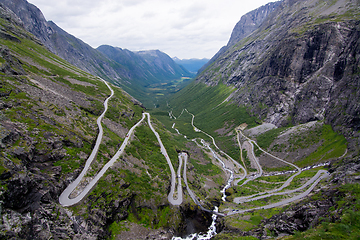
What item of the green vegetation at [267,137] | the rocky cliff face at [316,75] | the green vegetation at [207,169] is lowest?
the green vegetation at [207,169]

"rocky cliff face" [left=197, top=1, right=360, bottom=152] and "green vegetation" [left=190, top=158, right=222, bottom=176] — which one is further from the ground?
"rocky cliff face" [left=197, top=1, right=360, bottom=152]

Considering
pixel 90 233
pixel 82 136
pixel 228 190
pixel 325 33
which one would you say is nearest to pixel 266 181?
pixel 228 190

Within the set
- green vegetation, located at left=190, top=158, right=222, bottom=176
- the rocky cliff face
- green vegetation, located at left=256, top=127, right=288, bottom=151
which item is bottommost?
green vegetation, located at left=190, top=158, right=222, bottom=176

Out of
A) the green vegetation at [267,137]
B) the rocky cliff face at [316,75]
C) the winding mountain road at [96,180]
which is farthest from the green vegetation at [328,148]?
the winding mountain road at [96,180]

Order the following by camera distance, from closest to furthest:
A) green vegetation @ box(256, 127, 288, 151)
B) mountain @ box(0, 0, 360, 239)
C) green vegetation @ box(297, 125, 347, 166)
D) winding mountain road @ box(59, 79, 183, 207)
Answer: mountain @ box(0, 0, 360, 239), winding mountain road @ box(59, 79, 183, 207), green vegetation @ box(297, 125, 347, 166), green vegetation @ box(256, 127, 288, 151)

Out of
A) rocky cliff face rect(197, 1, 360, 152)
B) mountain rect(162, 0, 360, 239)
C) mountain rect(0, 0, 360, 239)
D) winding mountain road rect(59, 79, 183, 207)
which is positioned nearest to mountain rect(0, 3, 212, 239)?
mountain rect(0, 0, 360, 239)

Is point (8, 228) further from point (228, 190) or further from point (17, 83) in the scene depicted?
point (228, 190)

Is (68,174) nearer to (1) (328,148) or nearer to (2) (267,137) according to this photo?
(1) (328,148)

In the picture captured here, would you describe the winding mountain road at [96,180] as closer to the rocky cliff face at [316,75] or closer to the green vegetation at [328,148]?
the green vegetation at [328,148]

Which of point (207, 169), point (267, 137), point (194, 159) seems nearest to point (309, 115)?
point (267, 137)

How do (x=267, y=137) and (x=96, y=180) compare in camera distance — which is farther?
(x=267, y=137)

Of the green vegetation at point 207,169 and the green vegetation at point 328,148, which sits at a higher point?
the green vegetation at point 328,148

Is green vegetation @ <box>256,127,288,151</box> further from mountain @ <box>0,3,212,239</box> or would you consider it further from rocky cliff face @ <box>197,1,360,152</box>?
mountain @ <box>0,3,212,239</box>
